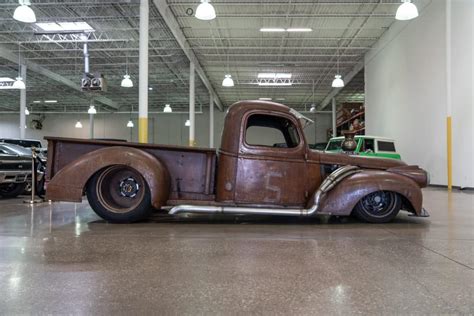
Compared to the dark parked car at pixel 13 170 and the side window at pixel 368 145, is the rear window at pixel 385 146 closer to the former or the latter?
the side window at pixel 368 145

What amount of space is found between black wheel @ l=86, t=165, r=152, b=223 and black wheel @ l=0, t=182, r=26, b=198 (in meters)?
5.48

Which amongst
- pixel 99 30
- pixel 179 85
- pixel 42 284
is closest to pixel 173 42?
pixel 99 30

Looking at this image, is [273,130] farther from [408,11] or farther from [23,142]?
[23,142]

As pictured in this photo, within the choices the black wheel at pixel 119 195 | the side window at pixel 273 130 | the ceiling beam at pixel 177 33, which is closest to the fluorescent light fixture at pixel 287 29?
the ceiling beam at pixel 177 33

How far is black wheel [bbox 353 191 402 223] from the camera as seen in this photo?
5375mm

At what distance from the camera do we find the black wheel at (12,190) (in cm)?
951

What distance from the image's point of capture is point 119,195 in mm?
5449

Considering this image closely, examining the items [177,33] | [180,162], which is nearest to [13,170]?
[180,162]

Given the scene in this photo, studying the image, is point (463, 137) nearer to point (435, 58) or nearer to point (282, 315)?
point (435, 58)

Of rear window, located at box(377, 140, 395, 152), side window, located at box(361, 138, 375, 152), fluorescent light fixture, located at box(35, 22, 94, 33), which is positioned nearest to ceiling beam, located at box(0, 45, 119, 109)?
fluorescent light fixture, located at box(35, 22, 94, 33)

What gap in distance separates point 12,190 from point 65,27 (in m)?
9.32

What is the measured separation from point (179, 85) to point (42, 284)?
85.3 ft

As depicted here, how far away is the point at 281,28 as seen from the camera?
1652cm

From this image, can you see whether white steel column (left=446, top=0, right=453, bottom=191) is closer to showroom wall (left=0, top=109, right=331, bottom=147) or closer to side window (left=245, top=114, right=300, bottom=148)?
side window (left=245, top=114, right=300, bottom=148)
